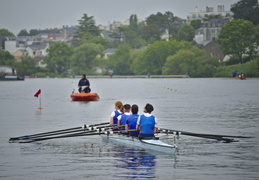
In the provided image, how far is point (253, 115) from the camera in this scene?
40.3 metres

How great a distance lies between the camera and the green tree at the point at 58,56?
194625 millimetres

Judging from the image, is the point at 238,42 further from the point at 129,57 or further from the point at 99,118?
the point at 99,118

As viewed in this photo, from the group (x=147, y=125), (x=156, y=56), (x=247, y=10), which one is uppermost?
(x=247, y=10)

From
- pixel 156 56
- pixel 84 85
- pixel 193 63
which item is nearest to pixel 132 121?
pixel 84 85

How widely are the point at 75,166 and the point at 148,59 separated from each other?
501 ft

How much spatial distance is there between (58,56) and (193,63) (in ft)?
198

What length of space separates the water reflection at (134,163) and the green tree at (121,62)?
528 feet

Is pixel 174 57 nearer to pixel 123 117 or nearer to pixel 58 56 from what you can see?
pixel 58 56

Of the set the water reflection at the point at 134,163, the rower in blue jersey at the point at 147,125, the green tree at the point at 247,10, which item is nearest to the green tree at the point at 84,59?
the green tree at the point at 247,10

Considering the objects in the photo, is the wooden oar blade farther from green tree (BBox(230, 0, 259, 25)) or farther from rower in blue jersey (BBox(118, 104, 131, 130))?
green tree (BBox(230, 0, 259, 25))

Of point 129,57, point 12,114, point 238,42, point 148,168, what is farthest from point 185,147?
point 129,57

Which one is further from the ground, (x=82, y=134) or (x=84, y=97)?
(x=84, y=97)

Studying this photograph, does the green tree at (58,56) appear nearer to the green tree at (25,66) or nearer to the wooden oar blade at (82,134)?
the green tree at (25,66)

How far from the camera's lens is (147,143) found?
2261cm
